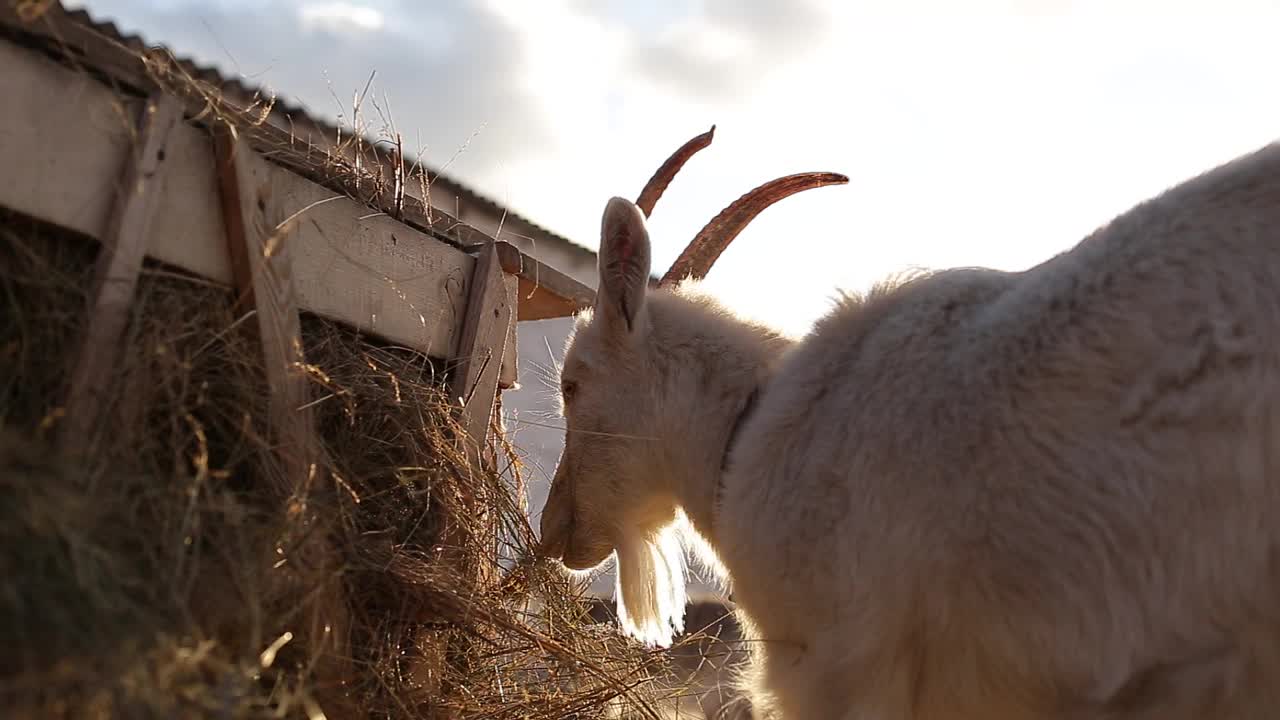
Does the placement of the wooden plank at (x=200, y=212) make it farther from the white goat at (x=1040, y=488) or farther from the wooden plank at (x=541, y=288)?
the white goat at (x=1040, y=488)

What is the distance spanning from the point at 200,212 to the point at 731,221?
183 cm

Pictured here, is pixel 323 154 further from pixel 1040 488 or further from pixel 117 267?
pixel 1040 488

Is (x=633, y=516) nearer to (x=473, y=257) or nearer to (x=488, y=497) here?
(x=488, y=497)

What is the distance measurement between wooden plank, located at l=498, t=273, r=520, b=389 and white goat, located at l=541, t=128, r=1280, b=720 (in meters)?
1.17

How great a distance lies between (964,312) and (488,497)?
1.48m

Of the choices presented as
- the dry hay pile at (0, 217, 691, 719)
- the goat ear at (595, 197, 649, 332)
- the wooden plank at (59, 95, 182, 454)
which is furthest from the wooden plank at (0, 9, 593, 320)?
the goat ear at (595, 197, 649, 332)

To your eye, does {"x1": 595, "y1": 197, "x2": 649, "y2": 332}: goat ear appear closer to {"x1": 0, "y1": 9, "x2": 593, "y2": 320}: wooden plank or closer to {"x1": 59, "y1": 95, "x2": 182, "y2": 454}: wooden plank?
{"x1": 0, "y1": 9, "x2": 593, "y2": 320}: wooden plank

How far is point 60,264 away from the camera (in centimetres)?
212

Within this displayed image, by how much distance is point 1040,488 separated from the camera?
2.28 m

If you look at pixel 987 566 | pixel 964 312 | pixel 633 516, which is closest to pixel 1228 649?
pixel 987 566

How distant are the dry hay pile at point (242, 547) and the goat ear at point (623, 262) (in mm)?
577

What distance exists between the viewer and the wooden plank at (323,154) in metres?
2.14

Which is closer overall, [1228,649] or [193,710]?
[193,710]

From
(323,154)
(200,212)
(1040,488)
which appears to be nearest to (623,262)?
(323,154)
